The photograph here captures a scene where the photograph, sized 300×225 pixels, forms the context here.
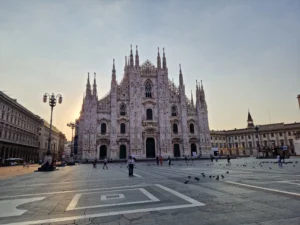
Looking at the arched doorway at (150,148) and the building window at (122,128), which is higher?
the building window at (122,128)

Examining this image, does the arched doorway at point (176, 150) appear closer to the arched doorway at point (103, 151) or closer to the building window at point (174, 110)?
the building window at point (174, 110)

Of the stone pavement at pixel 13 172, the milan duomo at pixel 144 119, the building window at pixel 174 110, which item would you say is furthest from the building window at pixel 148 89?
the stone pavement at pixel 13 172

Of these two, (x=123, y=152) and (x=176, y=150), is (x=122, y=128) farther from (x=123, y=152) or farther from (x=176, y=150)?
(x=176, y=150)

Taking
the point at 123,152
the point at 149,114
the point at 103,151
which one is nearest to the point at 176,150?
the point at 149,114

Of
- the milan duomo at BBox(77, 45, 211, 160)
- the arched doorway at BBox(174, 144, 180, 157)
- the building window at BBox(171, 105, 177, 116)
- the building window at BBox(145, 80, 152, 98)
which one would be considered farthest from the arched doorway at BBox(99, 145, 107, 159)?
the building window at BBox(171, 105, 177, 116)

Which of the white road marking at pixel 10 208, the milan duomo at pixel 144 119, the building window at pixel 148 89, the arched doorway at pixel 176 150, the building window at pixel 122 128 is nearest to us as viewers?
the white road marking at pixel 10 208

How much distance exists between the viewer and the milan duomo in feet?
132

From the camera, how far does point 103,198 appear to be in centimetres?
631

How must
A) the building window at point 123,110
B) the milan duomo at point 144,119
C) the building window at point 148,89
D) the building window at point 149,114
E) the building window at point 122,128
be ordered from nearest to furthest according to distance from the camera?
the milan duomo at point 144,119, the building window at point 122,128, the building window at point 123,110, the building window at point 149,114, the building window at point 148,89

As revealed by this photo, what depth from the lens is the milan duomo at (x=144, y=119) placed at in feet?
132

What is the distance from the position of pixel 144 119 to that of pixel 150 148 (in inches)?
252

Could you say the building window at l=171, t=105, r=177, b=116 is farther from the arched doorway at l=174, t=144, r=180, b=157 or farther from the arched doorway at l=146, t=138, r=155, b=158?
the arched doorway at l=146, t=138, r=155, b=158

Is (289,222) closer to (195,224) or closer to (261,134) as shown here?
(195,224)

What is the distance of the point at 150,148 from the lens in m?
43.1
